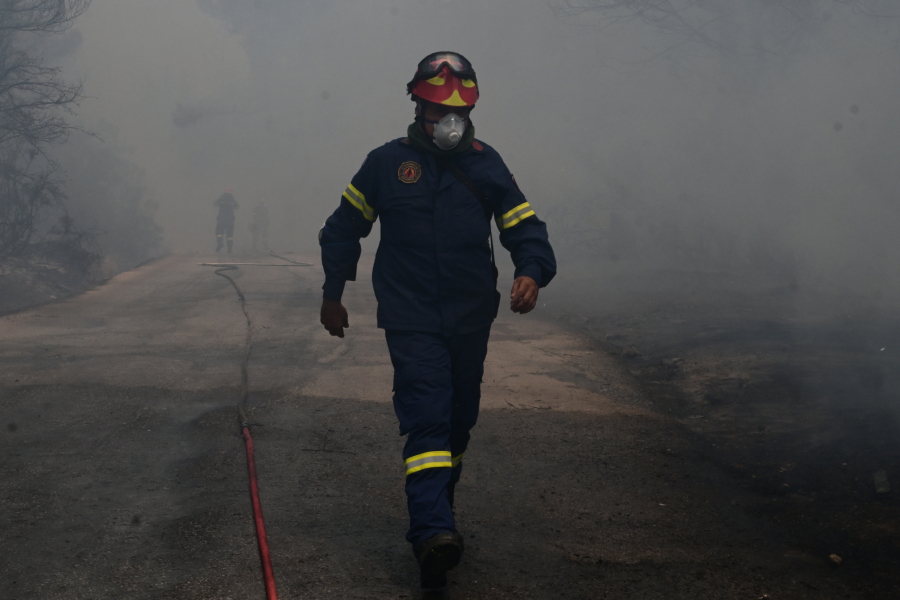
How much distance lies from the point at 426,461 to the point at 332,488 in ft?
3.48

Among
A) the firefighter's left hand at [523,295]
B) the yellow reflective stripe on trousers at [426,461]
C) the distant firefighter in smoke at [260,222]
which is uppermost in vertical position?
the firefighter's left hand at [523,295]

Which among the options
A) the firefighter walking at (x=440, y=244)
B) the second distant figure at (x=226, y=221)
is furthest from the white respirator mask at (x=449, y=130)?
the second distant figure at (x=226, y=221)

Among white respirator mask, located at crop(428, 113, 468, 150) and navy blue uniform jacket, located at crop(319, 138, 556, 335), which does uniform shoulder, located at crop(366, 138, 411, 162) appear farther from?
white respirator mask, located at crop(428, 113, 468, 150)

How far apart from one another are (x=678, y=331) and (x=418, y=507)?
595cm

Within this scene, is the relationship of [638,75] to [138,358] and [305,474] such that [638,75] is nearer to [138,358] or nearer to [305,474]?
[138,358]

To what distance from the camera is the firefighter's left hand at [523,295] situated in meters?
2.82

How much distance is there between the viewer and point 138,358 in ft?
20.7

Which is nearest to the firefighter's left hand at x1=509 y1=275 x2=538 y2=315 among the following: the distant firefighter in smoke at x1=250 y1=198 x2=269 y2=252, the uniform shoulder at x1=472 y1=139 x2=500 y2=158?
the uniform shoulder at x1=472 y1=139 x2=500 y2=158

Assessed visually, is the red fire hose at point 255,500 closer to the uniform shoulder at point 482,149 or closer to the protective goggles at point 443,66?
the uniform shoulder at point 482,149

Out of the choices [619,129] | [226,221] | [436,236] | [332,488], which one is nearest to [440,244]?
[436,236]

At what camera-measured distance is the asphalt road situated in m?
2.65

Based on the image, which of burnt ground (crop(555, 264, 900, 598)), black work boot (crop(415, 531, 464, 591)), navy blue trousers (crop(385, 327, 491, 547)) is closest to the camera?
black work boot (crop(415, 531, 464, 591))

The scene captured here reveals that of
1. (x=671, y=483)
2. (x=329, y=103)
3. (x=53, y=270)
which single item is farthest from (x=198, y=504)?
(x=329, y=103)

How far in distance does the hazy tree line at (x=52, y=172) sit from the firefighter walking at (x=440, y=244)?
13.9 m
